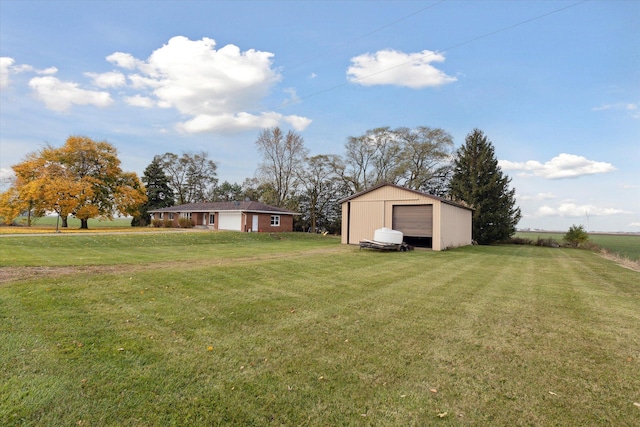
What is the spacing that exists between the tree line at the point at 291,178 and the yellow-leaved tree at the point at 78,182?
Answer: 0.26ft

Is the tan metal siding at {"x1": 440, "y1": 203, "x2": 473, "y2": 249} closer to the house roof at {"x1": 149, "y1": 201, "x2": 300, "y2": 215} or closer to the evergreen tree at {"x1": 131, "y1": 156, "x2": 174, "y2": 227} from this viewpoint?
the house roof at {"x1": 149, "y1": 201, "x2": 300, "y2": 215}

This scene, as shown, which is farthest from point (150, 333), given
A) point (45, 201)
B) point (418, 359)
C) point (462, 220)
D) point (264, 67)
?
point (45, 201)

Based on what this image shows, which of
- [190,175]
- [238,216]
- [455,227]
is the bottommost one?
[455,227]

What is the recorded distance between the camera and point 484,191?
2980cm

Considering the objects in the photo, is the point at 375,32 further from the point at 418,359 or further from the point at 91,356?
the point at 91,356

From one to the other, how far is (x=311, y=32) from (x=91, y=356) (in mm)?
15497

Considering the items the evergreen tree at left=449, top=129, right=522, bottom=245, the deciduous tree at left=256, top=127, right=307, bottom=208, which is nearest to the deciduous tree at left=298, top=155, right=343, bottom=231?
the deciduous tree at left=256, top=127, right=307, bottom=208

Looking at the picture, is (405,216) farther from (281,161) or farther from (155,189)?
(155,189)

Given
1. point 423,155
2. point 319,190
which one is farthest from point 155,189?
point 423,155

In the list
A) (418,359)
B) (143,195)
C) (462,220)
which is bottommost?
(418,359)

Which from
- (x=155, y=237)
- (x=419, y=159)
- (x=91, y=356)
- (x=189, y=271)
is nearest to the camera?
(x=91, y=356)

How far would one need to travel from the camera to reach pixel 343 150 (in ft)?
127

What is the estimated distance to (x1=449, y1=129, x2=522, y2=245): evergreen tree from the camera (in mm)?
29516

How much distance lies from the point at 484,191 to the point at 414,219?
14.6 metres
